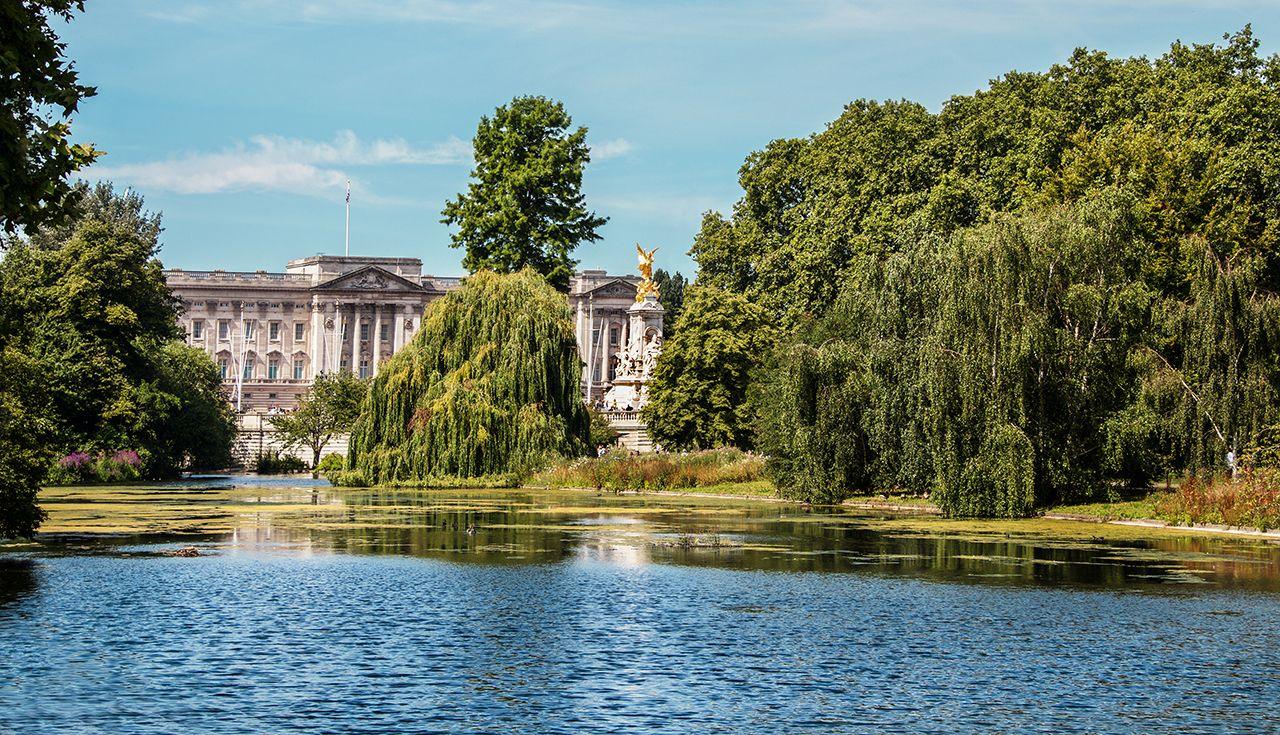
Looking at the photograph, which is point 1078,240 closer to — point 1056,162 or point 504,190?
point 1056,162

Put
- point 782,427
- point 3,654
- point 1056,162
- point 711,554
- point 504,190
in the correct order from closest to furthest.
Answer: point 3,654 → point 711,554 → point 782,427 → point 1056,162 → point 504,190

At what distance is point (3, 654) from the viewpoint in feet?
57.6

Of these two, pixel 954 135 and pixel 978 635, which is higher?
pixel 954 135

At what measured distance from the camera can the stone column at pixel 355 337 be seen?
181m

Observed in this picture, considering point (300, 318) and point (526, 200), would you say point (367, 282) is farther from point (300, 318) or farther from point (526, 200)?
point (526, 200)

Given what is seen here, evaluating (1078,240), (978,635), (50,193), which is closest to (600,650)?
(978,635)

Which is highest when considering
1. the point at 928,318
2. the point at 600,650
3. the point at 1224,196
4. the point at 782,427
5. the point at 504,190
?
→ the point at 504,190

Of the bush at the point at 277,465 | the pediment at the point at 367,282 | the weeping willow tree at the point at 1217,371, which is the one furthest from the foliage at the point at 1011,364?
the pediment at the point at 367,282

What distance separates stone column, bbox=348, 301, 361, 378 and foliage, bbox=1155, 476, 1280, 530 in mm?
147661

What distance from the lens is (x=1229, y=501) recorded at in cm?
3894

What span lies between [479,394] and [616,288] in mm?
133704

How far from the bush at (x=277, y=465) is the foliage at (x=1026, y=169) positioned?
35.4 meters

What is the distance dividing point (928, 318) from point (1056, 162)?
70.1 ft

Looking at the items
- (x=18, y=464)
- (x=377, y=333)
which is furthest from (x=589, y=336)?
(x=18, y=464)
